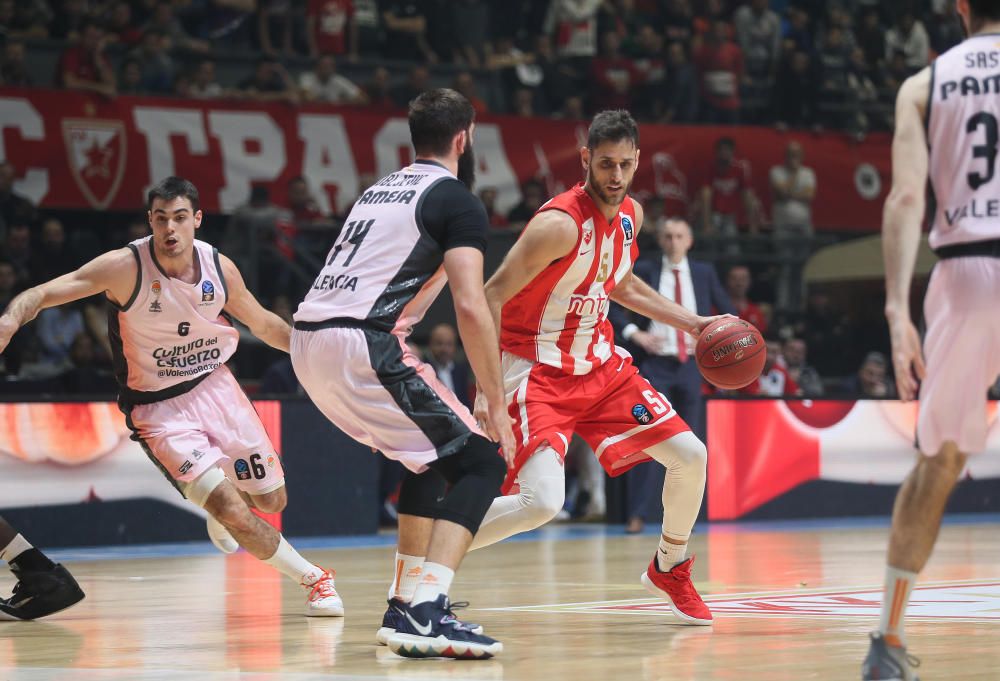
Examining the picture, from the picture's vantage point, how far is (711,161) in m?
18.3

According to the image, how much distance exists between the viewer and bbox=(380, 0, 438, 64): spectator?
18.0 metres

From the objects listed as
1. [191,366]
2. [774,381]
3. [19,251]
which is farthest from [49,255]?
[191,366]

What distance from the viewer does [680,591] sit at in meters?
6.66

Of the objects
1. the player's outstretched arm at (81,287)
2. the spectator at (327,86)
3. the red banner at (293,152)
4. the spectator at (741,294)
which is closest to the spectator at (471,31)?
the red banner at (293,152)

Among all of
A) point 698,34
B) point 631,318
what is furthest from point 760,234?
point 631,318

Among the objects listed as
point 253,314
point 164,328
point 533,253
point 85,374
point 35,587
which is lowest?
point 85,374

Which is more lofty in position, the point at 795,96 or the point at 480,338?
the point at 480,338

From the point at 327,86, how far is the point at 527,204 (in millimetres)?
2467

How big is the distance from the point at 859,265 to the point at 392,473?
23.2 feet

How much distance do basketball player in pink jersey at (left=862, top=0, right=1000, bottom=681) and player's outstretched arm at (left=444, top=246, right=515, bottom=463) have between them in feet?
4.58

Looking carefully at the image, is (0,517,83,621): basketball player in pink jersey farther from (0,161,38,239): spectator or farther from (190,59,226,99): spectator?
(190,59,226,99): spectator

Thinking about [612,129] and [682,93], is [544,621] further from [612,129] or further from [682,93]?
[682,93]

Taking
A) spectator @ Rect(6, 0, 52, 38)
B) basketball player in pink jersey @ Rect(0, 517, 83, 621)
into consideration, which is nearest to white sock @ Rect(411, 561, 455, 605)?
basketball player in pink jersey @ Rect(0, 517, 83, 621)

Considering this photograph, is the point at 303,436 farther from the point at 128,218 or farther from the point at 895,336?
the point at 895,336
